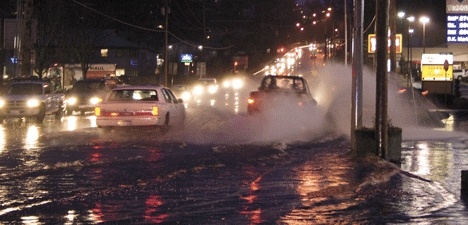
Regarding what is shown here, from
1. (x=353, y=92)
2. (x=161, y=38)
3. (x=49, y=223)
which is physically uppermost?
(x=161, y=38)

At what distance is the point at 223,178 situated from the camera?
14469 mm

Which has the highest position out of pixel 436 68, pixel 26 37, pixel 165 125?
pixel 26 37

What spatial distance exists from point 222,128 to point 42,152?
892 centimetres

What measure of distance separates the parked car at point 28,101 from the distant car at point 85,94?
3947mm

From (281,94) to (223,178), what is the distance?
49.2 feet

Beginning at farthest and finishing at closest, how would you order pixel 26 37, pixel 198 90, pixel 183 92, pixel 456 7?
pixel 198 90 < pixel 183 92 < pixel 456 7 < pixel 26 37

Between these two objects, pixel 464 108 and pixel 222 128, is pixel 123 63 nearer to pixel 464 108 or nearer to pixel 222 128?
pixel 464 108

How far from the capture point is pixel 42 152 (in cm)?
1905

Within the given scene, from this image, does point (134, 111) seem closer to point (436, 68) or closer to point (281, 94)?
point (281, 94)

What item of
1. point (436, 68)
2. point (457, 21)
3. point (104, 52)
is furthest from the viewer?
point (104, 52)

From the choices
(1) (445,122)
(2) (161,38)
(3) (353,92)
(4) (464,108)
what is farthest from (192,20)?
(3) (353,92)

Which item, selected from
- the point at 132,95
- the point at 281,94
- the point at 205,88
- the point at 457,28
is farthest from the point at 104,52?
the point at 132,95

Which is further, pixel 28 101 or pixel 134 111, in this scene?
pixel 28 101

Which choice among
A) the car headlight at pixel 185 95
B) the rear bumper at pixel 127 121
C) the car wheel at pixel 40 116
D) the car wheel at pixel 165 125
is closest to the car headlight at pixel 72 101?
the car wheel at pixel 40 116
